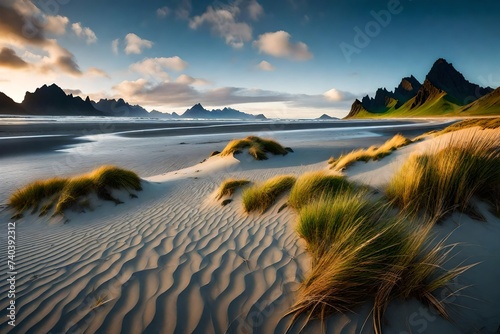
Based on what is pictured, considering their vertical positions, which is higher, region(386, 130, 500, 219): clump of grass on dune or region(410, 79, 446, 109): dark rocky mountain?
region(410, 79, 446, 109): dark rocky mountain

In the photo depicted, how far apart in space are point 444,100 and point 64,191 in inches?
6971

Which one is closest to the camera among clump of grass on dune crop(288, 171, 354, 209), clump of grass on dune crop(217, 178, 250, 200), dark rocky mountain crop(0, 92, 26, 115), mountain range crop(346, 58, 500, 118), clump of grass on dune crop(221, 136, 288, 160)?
clump of grass on dune crop(288, 171, 354, 209)

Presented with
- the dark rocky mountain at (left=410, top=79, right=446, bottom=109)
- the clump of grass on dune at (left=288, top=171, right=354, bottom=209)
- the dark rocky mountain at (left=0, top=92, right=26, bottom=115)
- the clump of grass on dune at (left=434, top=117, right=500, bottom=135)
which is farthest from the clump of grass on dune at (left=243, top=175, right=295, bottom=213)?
the dark rocky mountain at (left=0, top=92, right=26, bottom=115)

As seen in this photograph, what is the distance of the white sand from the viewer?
2.08 m

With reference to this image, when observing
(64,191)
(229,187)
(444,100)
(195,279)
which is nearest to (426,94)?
(444,100)

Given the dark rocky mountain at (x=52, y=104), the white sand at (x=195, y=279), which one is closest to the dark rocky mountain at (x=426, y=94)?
the white sand at (x=195, y=279)

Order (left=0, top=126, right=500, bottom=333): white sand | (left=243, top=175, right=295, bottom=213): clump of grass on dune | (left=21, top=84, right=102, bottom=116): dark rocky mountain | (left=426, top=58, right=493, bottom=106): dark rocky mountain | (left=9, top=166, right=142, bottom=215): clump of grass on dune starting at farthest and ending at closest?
(left=426, top=58, right=493, bottom=106): dark rocky mountain
(left=21, top=84, right=102, bottom=116): dark rocky mountain
(left=9, top=166, right=142, bottom=215): clump of grass on dune
(left=243, top=175, right=295, bottom=213): clump of grass on dune
(left=0, top=126, right=500, bottom=333): white sand

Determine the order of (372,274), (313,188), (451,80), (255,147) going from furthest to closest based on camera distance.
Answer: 1. (451,80)
2. (255,147)
3. (313,188)
4. (372,274)

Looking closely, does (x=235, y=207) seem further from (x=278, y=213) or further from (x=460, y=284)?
(x=460, y=284)

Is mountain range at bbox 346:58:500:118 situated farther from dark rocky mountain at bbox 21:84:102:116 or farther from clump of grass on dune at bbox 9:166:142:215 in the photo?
dark rocky mountain at bbox 21:84:102:116

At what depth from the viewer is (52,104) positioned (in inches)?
7490

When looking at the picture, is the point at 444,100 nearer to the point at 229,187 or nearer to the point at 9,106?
the point at 229,187

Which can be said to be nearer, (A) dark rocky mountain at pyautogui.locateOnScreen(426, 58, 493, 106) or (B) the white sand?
(B) the white sand

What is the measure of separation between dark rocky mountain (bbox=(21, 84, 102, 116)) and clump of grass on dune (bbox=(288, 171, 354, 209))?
218 m
